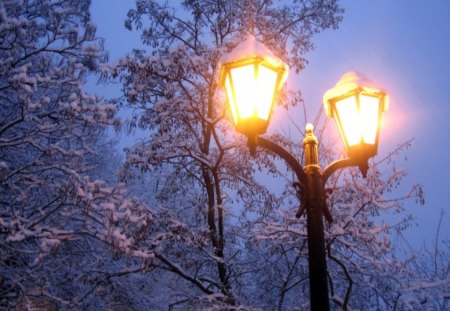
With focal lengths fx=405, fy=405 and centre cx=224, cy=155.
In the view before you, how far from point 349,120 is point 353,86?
254 millimetres

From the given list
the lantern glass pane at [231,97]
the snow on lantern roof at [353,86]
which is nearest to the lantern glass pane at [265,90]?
the lantern glass pane at [231,97]

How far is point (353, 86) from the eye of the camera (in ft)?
9.84

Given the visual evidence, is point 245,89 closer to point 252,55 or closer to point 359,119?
point 252,55

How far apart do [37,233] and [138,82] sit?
382cm

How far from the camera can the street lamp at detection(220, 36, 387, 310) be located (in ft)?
8.91

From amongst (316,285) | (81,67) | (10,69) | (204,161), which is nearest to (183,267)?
(204,161)

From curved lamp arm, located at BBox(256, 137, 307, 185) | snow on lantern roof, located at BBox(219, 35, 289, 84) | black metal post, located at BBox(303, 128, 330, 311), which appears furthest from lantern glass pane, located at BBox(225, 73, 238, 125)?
black metal post, located at BBox(303, 128, 330, 311)

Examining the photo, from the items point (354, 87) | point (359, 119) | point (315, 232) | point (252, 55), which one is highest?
point (252, 55)

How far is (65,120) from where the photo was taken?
7383mm

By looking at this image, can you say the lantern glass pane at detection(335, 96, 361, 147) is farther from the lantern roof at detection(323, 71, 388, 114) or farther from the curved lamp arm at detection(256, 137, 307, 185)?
the curved lamp arm at detection(256, 137, 307, 185)

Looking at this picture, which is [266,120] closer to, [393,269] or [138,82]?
[393,269]

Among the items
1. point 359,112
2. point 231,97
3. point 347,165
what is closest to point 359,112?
point 359,112

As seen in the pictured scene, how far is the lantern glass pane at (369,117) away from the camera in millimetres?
2938

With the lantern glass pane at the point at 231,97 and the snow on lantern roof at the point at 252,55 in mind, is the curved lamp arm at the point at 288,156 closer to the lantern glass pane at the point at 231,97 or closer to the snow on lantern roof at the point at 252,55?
the lantern glass pane at the point at 231,97
